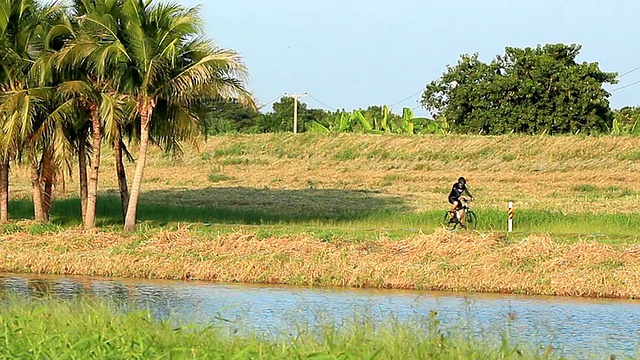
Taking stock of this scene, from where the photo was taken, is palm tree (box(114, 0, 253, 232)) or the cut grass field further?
palm tree (box(114, 0, 253, 232))

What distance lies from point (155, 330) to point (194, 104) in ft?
56.6

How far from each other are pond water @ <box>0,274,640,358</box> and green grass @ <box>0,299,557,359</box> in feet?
6.63

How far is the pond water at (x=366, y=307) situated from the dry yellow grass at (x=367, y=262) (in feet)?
1.85

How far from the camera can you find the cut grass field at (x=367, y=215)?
20.4 metres

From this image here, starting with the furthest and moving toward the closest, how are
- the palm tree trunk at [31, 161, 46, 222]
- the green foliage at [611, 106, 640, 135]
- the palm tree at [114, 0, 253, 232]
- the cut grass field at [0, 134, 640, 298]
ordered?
the green foliage at [611, 106, 640, 135] → the palm tree trunk at [31, 161, 46, 222] → the palm tree at [114, 0, 253, 232] → the cut grass field at [0, 134, 640, 298]

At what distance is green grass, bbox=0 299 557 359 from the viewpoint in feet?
28.7

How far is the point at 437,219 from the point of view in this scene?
29.2 metres

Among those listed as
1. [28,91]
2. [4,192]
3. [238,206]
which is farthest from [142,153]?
[238,206]

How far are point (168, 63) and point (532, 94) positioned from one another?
34.8 metres

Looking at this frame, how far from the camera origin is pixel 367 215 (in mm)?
30844

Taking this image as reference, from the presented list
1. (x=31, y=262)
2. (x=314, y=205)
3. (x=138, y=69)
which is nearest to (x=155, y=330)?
(x=31, y=262)

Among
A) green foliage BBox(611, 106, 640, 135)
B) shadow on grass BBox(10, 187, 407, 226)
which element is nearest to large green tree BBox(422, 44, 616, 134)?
green foliage BBox(611, 106, 640, 135)

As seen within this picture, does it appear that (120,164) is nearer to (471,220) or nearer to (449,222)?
(449,222)

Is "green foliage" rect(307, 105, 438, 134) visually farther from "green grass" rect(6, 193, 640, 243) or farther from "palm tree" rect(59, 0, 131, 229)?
"palm tree" rect(59, 0, 131, 229)
